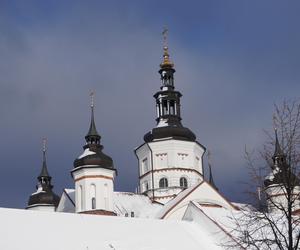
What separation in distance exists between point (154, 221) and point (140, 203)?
14991 mm

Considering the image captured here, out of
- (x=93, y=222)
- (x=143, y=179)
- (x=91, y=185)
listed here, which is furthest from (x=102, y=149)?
(x=93, y=222)

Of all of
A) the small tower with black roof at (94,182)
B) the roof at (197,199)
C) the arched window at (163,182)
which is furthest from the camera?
the arched window at (163,182)

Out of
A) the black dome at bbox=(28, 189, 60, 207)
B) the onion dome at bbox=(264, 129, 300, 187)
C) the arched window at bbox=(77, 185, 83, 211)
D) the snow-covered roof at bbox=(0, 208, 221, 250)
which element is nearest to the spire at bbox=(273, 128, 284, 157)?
the onion dome at bbox=(264, 129, 300, 187)

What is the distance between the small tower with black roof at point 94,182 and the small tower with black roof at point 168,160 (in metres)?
5.96

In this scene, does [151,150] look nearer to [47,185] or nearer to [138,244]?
[47,185]

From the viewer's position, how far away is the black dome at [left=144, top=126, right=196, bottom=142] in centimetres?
4984

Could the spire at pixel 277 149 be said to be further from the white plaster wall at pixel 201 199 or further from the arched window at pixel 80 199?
the arched window at pixel 80 199

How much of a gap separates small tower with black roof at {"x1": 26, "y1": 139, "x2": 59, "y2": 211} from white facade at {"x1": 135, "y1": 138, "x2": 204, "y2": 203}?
6.91m

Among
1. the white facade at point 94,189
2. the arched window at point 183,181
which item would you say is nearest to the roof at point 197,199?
the white facade at point 94,189

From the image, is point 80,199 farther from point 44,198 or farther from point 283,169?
point 283,169

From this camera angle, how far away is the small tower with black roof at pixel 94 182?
4294 cm

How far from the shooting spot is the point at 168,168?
4903cm

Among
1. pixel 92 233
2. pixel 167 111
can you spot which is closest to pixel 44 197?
pixel 167 111

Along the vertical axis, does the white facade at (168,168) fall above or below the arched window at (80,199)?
above
